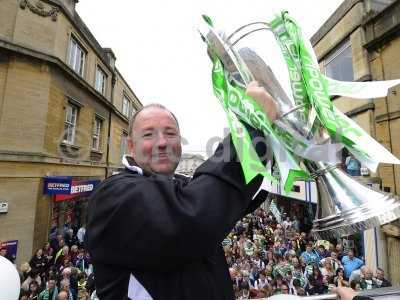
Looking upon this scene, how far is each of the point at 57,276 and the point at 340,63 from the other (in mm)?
13086

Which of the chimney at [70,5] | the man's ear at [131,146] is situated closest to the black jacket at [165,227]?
the man's ear at [131,146]

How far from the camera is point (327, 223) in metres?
1.16

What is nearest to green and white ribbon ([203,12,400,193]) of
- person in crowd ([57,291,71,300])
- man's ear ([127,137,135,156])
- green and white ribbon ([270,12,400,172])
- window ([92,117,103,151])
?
green and white ribbon ([270,12,400,172])

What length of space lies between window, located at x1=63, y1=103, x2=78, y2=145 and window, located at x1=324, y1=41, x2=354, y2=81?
11.0 m

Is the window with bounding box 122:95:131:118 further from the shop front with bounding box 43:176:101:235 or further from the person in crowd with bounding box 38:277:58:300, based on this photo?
the person in crowd with bounding box 38:277:58:300

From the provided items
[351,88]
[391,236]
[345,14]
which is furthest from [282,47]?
[345,14]

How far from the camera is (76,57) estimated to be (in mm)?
13125

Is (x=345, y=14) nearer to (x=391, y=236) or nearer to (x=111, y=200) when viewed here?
(x=391, y=236)

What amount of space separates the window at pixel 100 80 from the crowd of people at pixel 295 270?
12061 millimetres

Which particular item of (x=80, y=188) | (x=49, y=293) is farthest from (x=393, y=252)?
(x=80, y=188)

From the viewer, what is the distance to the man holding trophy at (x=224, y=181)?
93cm

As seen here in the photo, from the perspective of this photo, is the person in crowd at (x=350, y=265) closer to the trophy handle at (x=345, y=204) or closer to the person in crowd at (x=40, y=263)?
the trophy handle at (x=345, y=204)

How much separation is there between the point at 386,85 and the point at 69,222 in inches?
553

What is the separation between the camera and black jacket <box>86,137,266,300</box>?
0.91 meters
